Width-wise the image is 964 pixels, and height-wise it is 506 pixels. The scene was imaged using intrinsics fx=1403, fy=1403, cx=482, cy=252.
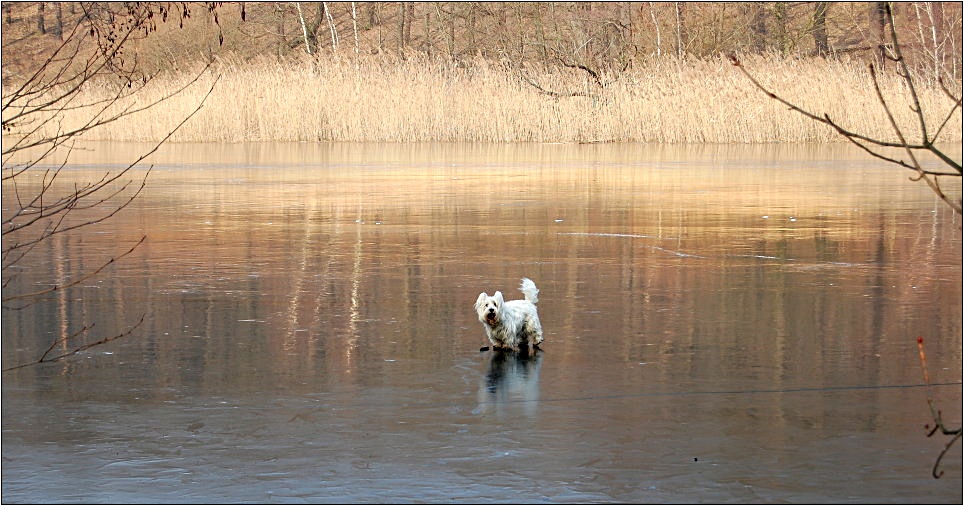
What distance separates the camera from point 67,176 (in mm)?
21922

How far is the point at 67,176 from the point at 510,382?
55.6 ft

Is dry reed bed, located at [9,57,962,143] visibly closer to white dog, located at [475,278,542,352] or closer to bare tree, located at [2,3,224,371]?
bare tree, located at [2,3,224,371]

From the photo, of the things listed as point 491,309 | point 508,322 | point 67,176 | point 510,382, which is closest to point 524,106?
point 67,176

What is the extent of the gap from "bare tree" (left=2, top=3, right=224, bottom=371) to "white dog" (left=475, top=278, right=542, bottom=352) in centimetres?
172

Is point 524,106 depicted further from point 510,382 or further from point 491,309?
point 510,382

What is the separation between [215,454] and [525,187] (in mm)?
13837

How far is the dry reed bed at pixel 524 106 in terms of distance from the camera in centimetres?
3023

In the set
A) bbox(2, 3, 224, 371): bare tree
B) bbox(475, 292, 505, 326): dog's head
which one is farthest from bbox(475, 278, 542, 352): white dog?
bbox(2, 3, 224, 371): bare tree

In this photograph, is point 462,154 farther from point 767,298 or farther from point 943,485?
point 943,485

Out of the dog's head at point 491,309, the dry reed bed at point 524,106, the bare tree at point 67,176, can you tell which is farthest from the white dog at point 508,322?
the dry reed bed at point 524,106

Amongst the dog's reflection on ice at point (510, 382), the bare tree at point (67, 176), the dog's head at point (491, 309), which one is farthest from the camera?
the dog's head at point (491, 309)

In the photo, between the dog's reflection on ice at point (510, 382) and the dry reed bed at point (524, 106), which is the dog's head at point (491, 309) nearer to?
the dog's reflection on ice at point (510, 382)

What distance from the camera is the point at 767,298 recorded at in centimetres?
888

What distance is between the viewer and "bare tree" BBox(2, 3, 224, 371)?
466 centimetres
